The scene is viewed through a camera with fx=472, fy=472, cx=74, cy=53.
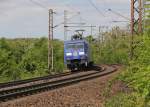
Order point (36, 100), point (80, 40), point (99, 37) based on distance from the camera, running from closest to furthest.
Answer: point (36, 100), point (80, 40), point (99, 37)

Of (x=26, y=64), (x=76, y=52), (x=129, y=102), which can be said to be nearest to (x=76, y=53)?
(x=76, y=52)

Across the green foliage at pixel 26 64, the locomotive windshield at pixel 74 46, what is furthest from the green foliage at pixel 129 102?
the locomotive windshield at pixel 74 46

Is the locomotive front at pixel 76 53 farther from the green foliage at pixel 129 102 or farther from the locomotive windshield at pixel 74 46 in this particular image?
the green foliage at pixel 129 102

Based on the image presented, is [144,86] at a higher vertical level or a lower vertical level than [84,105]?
higher

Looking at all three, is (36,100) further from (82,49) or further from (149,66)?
(82,49)

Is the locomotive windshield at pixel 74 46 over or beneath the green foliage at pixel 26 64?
over

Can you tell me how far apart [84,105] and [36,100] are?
276cm

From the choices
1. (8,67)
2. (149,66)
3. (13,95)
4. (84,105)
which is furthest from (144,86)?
(8,67)

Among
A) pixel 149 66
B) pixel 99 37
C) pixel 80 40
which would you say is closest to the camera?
pixel 149 66

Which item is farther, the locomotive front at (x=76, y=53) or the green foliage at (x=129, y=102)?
the locomotive front at (x=76, y=53)

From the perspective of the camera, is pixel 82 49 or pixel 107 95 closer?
pixel 107 95

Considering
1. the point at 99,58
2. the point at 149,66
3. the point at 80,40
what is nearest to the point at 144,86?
the point at 149,66

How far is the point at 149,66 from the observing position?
927 centimetres

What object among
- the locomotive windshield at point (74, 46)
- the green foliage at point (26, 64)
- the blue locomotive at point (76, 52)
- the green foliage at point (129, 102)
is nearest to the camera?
the green foliage at point (129, 102)
